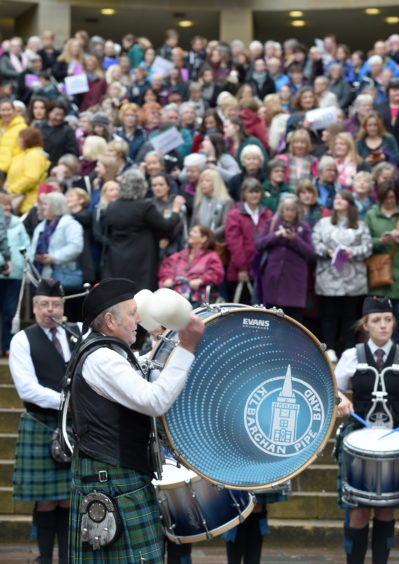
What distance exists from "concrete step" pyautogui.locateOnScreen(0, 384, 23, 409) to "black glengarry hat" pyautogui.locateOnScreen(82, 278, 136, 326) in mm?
4585

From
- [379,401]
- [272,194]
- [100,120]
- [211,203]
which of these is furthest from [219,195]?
[379,401]

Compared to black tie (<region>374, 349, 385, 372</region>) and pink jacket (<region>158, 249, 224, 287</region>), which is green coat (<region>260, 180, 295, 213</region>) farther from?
black tie (<region>374, 349, 385, 372</region>)

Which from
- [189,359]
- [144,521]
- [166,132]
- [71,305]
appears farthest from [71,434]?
[166,132]

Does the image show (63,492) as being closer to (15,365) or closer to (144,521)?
(15,365)

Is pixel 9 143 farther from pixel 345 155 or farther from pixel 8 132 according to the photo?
pixel 345 155

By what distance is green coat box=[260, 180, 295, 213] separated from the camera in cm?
1030

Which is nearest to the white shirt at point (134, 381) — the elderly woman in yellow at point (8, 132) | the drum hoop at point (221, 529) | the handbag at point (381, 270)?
the drum hoop at point (221, 529)

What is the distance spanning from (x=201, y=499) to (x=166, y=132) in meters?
6.67

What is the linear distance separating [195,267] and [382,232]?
1611mm

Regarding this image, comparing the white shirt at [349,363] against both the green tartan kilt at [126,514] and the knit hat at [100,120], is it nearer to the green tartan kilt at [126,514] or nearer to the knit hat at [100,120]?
the green tartan kilt at [126,514]

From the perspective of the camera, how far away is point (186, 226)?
10109 mm

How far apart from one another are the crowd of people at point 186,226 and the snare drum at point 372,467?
0.24 metres

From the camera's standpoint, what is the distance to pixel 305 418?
4504 mm

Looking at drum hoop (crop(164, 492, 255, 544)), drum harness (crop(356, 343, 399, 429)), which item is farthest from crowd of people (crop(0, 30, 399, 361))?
drum hoop (crop(164, 492, 255, 544))
